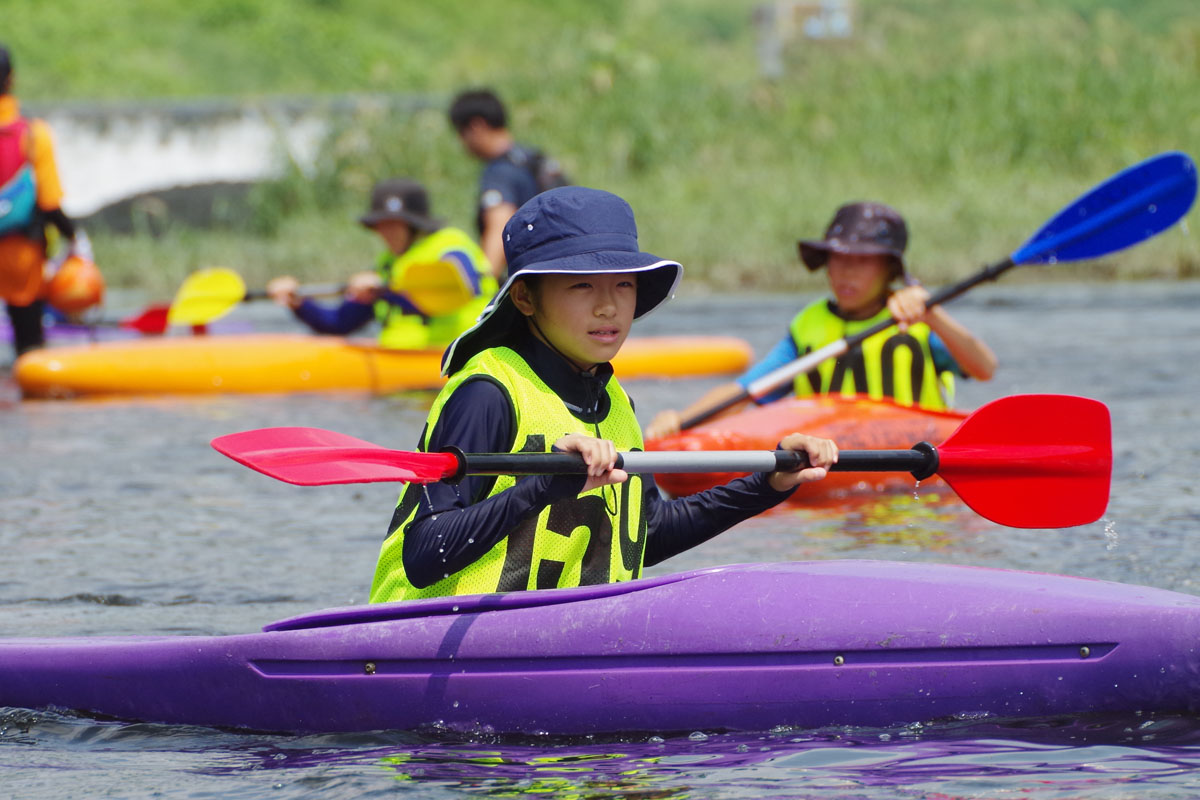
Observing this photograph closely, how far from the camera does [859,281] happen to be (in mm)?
5551

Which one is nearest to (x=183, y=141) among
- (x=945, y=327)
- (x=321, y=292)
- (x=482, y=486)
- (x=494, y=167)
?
(x=321, y=292)

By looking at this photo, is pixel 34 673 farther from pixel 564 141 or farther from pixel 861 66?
pixel 861 66

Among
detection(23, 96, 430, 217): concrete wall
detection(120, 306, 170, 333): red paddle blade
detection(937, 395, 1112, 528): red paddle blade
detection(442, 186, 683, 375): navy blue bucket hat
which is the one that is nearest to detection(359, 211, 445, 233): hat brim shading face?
detection(120, 306, 170, 333): red paddle blade

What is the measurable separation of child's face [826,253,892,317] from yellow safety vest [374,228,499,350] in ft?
8.75

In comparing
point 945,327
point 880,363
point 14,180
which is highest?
point 14,180

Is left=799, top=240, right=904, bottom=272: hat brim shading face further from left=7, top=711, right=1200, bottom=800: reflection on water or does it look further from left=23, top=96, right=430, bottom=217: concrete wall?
left=23, top=96, right=430, bottom=217: concrete wall

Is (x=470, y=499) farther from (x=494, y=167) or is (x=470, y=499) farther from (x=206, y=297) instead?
(x=206, y=297)

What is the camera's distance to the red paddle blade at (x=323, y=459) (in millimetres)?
2781

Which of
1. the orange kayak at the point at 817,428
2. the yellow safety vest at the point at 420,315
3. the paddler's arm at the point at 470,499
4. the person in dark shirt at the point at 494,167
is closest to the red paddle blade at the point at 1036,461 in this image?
the paddler's arm at the point at 470,499

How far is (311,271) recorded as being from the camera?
14555 millimetres

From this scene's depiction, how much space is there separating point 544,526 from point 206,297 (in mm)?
6883

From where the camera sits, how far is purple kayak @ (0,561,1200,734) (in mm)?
2992

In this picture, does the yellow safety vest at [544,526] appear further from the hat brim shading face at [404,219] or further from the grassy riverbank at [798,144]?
the grassy riverbank at [798,144]

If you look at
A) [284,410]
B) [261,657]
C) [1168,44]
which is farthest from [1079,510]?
[1168,44]
